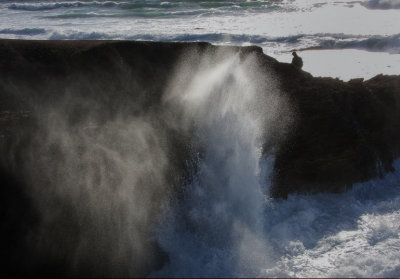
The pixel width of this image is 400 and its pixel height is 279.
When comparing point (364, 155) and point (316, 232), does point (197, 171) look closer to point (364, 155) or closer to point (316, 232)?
point (316, 232)

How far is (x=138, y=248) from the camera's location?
5023mm

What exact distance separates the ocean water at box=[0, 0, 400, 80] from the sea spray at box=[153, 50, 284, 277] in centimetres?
509

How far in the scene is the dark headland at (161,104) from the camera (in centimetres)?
614

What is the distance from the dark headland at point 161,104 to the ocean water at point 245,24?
423 cm

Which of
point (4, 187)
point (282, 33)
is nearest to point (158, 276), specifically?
point (4, 187)

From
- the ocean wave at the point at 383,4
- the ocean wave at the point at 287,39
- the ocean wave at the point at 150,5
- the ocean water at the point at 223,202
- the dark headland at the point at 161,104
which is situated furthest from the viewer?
the ocean wave at the point at 150,5

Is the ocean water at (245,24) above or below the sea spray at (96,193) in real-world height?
above

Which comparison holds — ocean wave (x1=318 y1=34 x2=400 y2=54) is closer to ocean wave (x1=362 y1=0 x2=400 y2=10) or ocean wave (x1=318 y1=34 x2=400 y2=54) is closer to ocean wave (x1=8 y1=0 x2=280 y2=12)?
ocean wave (x1=362 y1=0 x2=400 y2=10)

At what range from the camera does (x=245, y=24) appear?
18.2 meters

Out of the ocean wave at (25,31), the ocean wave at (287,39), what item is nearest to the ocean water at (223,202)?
the ocean wave at (287,39)

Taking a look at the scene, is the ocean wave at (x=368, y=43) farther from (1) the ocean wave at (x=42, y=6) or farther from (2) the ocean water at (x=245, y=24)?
(1) the ocean wave at (x=42, y=6)

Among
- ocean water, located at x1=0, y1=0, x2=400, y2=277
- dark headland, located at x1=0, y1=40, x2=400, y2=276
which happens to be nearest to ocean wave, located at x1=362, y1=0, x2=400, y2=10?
dark headland, located at x1=0, y1=40, x2=400, y2=276

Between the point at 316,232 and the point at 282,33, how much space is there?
1219 cm

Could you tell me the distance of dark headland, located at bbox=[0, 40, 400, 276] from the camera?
6145mm
